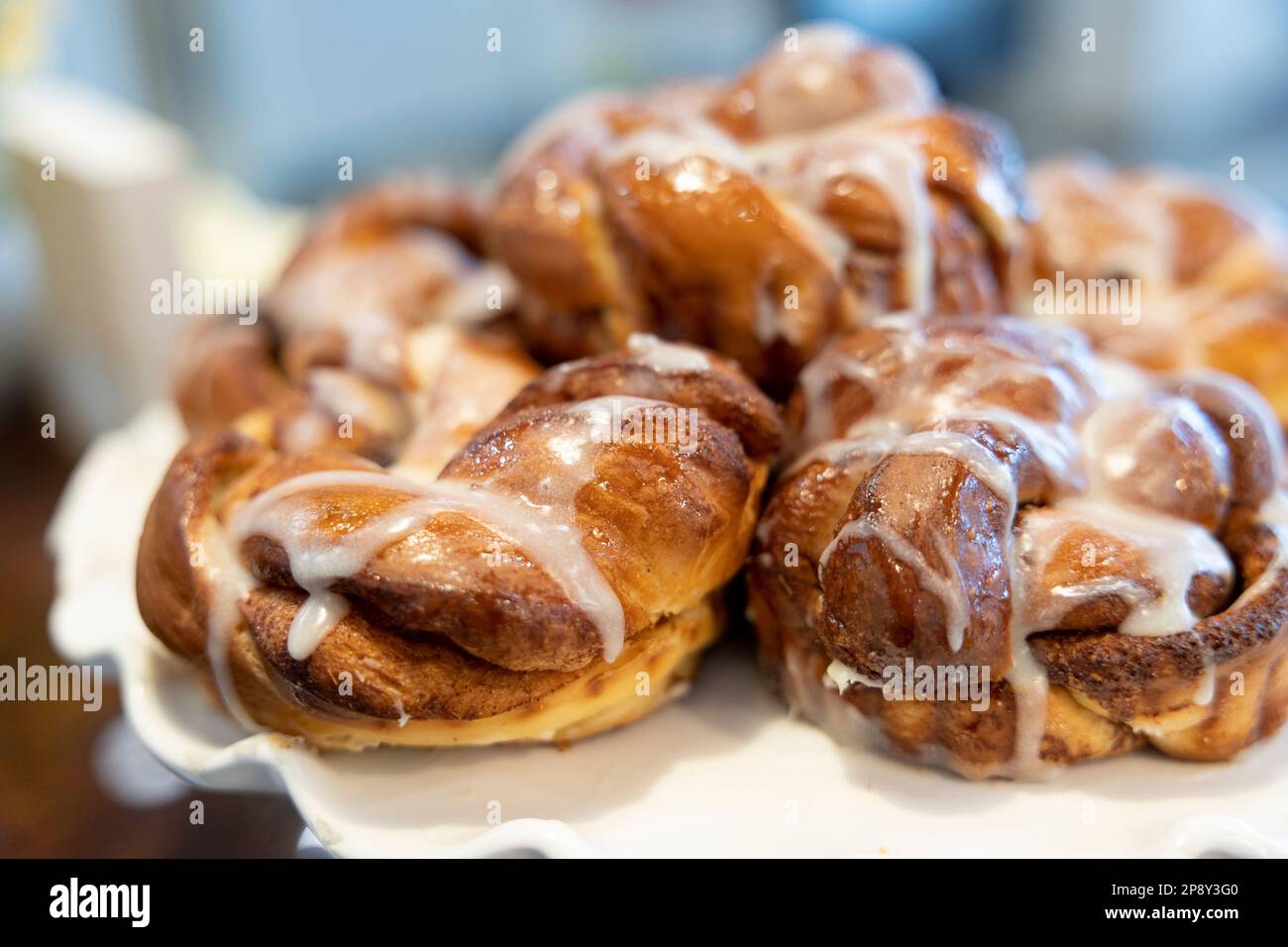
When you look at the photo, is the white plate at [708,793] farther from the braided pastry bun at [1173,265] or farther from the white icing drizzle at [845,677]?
the braided pastry bun at [1173,265]

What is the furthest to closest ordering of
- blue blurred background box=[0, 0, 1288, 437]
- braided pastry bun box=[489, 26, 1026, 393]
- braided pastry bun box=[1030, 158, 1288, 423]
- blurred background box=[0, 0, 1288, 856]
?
blue blurred background box=[0, 0, 1288, 437] < blurred background box=[0, 0, 1288, 856] < braided pastry bun box=[1030, 158, 1288, 423] < braided pastry bun box=[489, 26, 1026, 393]

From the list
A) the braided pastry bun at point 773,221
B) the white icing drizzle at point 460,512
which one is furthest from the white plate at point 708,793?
the braided pastry bun at point 773,221

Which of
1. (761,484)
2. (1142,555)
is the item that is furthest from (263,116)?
(1142,555)

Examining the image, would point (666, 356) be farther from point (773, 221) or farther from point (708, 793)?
point (708, 793)


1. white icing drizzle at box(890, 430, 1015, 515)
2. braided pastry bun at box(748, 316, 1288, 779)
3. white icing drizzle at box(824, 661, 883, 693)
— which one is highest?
white icing drizzle at box(890, 430, 1015, 515)

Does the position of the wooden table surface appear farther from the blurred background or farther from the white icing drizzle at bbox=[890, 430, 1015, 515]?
the white icing drizzle at bbox=[890, 430, 1015, 515]

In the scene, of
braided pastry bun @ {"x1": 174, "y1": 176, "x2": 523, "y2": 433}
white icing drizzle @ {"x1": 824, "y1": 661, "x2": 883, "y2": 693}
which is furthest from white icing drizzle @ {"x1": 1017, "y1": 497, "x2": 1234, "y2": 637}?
braided pastry bun @ {"x1": 174, "y1": 176, "x2": 523, "y2": 433}

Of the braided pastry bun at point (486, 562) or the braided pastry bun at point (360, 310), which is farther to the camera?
the braided pastry bun at point (360, 310)
